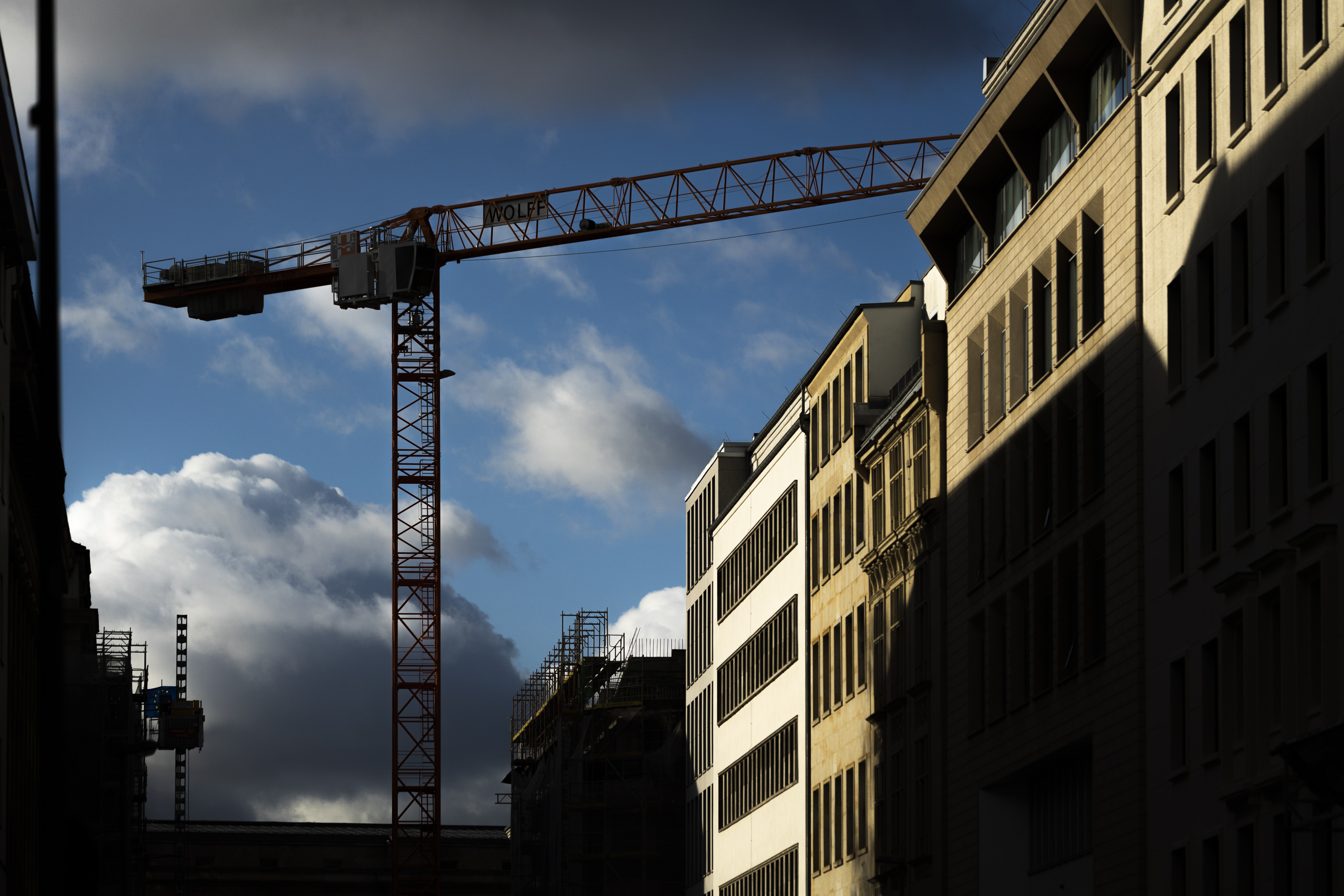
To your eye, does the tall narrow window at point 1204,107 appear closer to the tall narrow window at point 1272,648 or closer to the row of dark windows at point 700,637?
the tall narrow window at point 1272,648

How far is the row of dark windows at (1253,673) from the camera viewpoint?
37.6 m

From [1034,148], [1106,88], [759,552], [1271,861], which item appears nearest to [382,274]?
[759,552]

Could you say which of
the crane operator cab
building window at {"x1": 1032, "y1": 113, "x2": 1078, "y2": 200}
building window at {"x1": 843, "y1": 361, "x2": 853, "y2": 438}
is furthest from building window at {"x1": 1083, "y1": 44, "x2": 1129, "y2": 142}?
the crane operator cab

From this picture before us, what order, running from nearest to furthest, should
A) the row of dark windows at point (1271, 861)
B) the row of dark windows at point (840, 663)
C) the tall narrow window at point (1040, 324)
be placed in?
the row of dark windows at point (1271, 861)
the tall narrow window at point (1040, 324)
the row of dark windows at point (840, 663)

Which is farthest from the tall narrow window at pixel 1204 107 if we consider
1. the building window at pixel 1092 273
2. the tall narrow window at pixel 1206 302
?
the building window at pixel 1092 273

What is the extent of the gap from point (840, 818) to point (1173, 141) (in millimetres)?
36318

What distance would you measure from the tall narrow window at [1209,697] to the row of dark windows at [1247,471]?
1.95 m

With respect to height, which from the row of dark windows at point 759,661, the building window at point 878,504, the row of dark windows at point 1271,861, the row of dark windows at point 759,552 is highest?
the row of dark windows at point 759,552

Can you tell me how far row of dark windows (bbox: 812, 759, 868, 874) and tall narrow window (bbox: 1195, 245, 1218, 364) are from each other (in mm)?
31704

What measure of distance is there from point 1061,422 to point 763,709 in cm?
Result: 3990

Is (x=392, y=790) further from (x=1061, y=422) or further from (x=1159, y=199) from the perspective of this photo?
(x=1159, y=199)

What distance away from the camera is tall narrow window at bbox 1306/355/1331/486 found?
37750 millimetres

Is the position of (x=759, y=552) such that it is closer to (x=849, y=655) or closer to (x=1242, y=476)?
(x=849, y=655)

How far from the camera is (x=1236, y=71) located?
43219 mm
